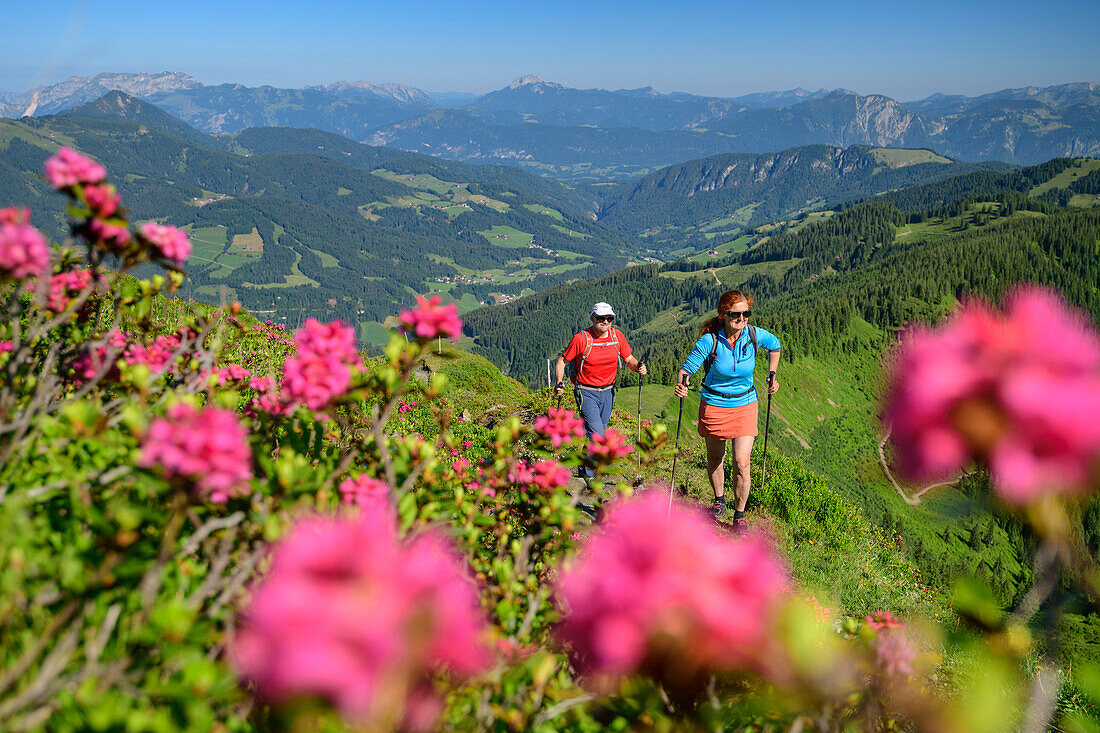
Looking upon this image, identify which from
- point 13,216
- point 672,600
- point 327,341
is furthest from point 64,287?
point 672,600

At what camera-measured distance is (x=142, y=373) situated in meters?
2.55

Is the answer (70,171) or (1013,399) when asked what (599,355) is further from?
(1013,399)

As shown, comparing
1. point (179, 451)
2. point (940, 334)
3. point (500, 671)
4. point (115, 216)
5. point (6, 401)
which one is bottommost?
point (500, 671)

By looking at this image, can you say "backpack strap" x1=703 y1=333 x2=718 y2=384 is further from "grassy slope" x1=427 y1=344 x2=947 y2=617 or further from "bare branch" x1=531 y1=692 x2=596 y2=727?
"bare branch" x1=531 y1=692 x2=596 y2=727

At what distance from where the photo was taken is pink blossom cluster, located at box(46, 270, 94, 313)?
3.29 metres

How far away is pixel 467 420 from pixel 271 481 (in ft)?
33.6

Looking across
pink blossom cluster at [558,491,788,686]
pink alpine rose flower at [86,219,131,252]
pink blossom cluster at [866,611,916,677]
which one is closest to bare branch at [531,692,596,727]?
pink blossom cluster at [558,491,788,686]

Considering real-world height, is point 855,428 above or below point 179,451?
below

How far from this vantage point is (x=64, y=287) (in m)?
3.36

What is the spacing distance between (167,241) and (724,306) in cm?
610

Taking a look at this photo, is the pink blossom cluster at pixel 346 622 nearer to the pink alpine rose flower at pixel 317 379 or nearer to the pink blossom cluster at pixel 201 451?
the pink blossom cluster at pixel 201 451

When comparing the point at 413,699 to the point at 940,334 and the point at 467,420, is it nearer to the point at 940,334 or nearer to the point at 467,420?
the point at 940,334

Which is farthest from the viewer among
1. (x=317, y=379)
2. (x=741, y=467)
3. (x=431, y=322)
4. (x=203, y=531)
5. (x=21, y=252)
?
(x=741, y=467)

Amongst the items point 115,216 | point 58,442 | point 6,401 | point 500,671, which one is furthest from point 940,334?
point 6,401
